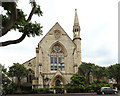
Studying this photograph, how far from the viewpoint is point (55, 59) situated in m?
37.0

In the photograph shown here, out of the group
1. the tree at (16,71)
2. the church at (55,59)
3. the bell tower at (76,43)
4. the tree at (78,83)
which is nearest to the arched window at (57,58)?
the church at (55,59)

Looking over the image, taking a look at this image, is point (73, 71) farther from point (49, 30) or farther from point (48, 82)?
point (49, 30)

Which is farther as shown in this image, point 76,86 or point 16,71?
point 16,71

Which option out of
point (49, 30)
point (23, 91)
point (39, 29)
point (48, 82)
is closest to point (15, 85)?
point (23, 91)

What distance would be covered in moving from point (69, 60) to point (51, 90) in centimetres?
975

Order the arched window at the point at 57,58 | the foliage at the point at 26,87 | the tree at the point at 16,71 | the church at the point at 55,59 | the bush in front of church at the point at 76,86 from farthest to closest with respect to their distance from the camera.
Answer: the arched window at the point at 57,58 < the church at the point at 55,59 < the foliage at the point at 26,87 < the tree at the point at 16,71 < the bush in front of church at the point at 76,86

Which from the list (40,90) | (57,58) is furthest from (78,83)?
(57,58)

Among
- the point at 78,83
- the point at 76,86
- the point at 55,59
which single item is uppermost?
the point at 55,59

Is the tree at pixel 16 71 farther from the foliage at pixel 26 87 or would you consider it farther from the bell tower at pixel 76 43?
the bell tower at pixel 76 43

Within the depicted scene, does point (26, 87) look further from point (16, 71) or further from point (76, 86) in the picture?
point (76, 86)

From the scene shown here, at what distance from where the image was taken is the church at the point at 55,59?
1357 inches

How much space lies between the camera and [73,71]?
36188mm

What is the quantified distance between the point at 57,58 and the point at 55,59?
2.02ft

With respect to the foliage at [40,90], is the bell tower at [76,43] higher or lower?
higher
